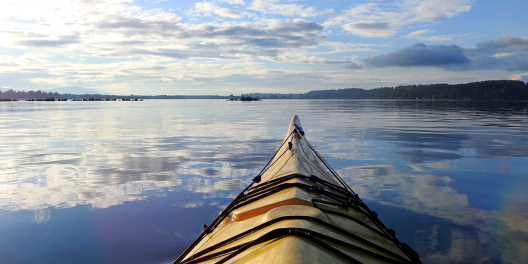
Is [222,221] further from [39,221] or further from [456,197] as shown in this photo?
[456,197]

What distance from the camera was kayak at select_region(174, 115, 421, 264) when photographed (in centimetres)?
284

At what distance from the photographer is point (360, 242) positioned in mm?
3607

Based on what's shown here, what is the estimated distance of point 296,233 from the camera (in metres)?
2.92

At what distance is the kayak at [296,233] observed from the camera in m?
2.84

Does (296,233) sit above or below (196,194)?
above

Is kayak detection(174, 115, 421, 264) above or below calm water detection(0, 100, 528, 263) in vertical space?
above

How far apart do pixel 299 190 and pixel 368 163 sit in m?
8.07

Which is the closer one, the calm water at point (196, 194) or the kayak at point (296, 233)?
the kayak at point (296, 233)

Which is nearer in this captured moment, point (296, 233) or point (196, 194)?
point (296, 233)

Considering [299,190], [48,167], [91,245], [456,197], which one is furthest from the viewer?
[48,167]

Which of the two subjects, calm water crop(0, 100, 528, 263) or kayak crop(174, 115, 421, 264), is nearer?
kayak crop(174, 115, 421, 264)

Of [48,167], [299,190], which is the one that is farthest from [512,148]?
[48,167]

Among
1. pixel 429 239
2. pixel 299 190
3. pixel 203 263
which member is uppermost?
pixel 299 190

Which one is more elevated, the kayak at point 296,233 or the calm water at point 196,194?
the kayak at point 296,233
